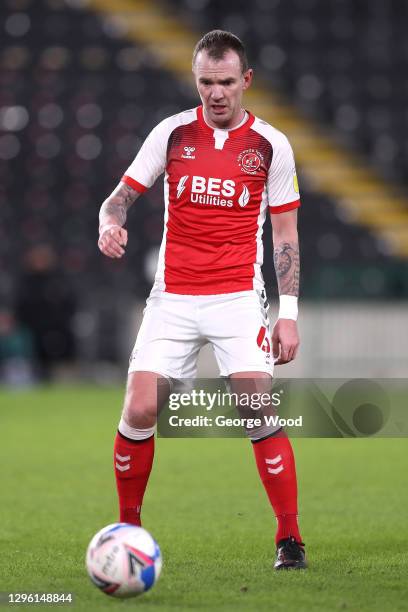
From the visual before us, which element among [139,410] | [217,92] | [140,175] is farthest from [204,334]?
[217,92]

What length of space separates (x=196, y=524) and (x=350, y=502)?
1.16m

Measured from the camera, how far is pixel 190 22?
20844 mm

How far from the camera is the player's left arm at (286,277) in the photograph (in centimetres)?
448

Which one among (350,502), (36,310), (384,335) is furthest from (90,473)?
(36,310)

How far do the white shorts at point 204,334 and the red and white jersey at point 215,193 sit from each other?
0.17 feet

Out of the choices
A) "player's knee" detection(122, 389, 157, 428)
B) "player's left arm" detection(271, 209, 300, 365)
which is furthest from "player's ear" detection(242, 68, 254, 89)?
"player's knee" detection(122, 389, 157, 428)

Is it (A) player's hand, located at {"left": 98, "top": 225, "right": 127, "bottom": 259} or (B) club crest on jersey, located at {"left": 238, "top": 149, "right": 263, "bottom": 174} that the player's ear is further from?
(A) player's hand, located at {"left": 98, "top": 225, "right": 127, "bottom": 259}

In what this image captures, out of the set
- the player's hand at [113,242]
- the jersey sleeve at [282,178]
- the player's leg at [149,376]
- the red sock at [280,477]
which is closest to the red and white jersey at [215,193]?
the jersey sleeve at [282,178]

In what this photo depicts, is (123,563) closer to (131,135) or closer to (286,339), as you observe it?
(286,339)

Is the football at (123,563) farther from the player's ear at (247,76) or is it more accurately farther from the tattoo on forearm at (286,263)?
the player's ear at (247,76)

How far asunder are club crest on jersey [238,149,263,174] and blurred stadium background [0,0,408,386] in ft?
35.8

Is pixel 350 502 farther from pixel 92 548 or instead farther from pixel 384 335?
pixel 384 335

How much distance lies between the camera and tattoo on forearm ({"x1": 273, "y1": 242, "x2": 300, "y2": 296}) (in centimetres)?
457

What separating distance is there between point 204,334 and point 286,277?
416 millimetres
